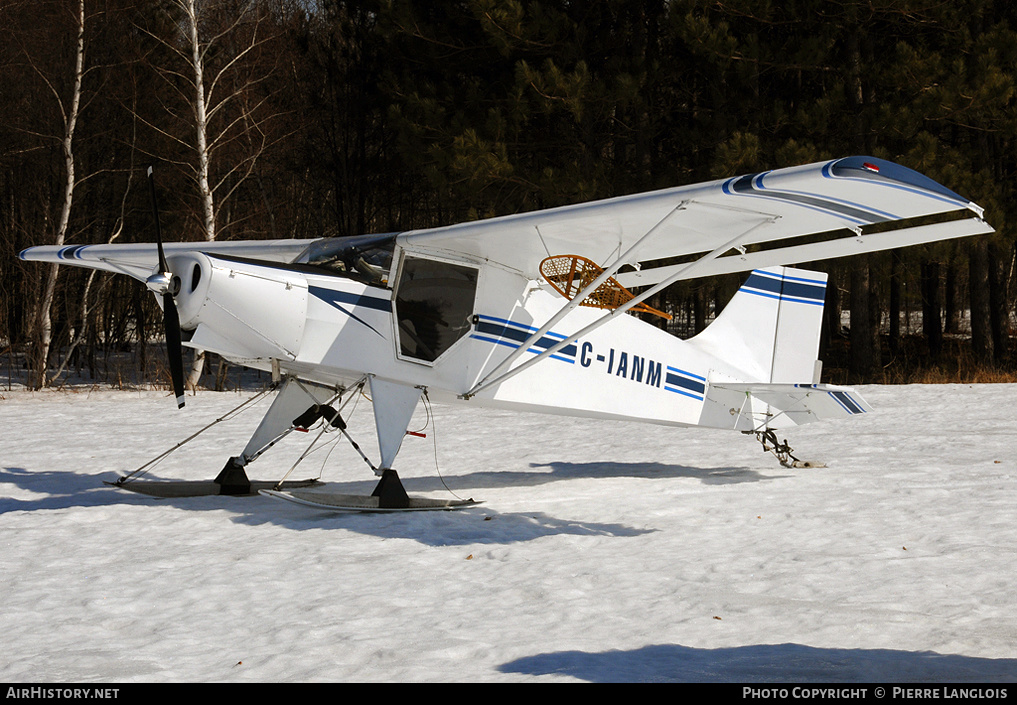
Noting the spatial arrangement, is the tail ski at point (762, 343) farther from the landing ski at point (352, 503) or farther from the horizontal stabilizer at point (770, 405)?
the landing ski at point (352, 503)

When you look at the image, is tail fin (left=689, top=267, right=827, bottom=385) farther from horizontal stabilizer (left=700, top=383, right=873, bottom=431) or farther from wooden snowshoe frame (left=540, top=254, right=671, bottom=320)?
wooden snowshoe frame (left=540, top=254, right=671, bottom=320)

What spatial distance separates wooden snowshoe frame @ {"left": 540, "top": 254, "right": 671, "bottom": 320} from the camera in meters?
7.22

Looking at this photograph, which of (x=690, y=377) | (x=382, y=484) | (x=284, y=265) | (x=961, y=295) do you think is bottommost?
(x=382, y=484)

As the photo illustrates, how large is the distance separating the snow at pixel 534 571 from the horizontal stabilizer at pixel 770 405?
50cm

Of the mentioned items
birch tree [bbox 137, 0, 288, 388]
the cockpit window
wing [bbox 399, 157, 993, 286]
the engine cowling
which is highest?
birch tree [bbox 137, 0, 288, 388]

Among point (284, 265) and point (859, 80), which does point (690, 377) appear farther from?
point (859, 80)

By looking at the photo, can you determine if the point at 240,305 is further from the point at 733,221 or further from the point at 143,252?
the point at 733,221

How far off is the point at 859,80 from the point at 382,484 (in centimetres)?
1456

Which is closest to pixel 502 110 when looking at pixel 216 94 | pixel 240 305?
pixel 216 94

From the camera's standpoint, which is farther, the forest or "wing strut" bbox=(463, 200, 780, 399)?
the forest

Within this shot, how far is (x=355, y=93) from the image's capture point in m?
20.3

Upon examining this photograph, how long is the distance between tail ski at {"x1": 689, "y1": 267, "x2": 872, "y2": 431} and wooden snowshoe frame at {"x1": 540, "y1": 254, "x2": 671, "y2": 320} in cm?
163

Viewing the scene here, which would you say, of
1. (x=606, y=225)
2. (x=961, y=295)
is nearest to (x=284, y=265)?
(x=606, y=225)

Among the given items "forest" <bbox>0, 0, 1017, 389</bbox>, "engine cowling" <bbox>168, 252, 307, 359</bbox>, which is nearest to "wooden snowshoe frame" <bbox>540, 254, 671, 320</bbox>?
"engine cowling" <bbox>168, 252, 307, 359</bbox>
